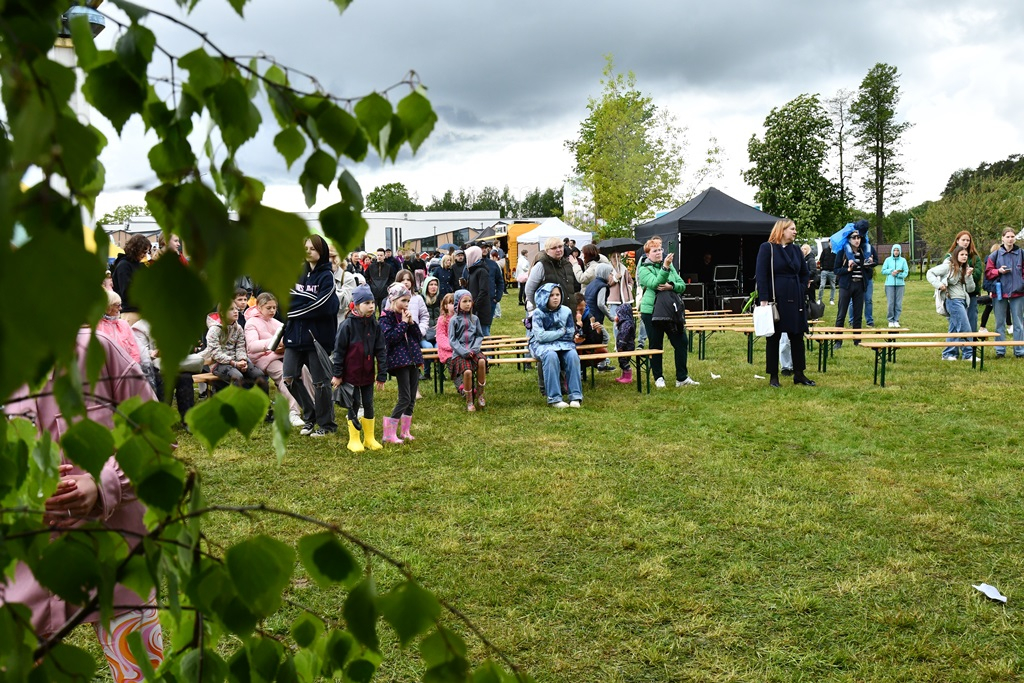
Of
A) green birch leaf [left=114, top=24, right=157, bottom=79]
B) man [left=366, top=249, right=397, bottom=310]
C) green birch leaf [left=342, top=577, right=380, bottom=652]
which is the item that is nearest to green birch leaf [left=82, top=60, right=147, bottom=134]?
green birch leaf [left=114, top=24, right=157, bottom=79]

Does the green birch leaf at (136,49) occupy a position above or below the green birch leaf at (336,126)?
above

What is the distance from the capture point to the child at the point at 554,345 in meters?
9.73

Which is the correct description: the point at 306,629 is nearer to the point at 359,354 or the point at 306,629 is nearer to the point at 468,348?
the point at 359,354

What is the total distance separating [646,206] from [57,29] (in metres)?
41.1

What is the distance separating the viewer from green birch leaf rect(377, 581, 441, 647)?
3.07ft

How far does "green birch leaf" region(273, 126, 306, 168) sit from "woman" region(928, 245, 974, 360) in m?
12.6

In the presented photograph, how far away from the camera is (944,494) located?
19.6ft

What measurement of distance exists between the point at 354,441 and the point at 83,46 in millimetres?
7089

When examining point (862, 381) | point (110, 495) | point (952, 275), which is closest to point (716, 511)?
point (110, 495)

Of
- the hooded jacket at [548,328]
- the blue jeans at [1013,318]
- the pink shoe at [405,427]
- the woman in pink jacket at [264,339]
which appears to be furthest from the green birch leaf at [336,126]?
the blue jeans at [1013,318]

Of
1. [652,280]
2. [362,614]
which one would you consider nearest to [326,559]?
[362,614]

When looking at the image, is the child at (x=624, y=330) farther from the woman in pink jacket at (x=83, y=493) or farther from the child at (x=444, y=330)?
the woman in pink jacket at (x=83, y=493)

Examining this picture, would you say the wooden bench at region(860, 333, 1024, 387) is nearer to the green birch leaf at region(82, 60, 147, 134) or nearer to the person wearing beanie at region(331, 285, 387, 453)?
the person wearing beanie at region(331, 285, 387, 453)

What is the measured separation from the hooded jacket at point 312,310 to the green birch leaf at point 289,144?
273 inches
